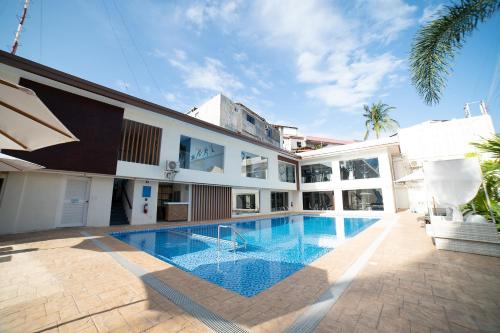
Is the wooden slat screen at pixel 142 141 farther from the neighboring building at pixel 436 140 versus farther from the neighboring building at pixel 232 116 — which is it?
the neighboring building at pixel 436 140

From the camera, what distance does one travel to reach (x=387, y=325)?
7.96ft

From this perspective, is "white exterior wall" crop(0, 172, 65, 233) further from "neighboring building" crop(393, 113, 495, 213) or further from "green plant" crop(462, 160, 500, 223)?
"neighboring building" crop(393, 113, 495, 213)

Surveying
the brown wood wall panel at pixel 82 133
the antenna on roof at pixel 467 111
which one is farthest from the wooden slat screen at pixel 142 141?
the antenna on roof at pixel 467 111

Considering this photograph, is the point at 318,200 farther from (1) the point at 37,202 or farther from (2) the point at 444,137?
(1) the point at 37,202

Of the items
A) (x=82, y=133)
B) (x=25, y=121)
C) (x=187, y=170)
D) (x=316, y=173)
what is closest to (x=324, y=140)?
(x=316, y=173)

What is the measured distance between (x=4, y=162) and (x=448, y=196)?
1297 cm

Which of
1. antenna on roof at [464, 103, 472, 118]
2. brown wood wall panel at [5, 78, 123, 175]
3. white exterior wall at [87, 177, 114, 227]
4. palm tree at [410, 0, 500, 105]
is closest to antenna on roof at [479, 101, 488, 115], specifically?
antenna on roof at [464, 103, 472, 118]

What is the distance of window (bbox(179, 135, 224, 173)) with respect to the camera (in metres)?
13.0

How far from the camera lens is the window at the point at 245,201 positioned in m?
23.2

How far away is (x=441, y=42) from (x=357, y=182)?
1563cm

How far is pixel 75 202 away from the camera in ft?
31.8

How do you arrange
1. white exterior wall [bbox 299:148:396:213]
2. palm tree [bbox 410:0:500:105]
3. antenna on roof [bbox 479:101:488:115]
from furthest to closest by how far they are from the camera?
white exterior wall [bbox 299:148:396:213] < antenna on roof [bbox 479:101:488:115] < palm tree [bbox 410:0:500:105]

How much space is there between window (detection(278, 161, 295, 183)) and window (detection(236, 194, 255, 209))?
4259mm

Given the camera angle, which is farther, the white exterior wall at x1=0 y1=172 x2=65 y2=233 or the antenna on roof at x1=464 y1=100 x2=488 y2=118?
the antenna on roof at x1=464 y1=100 x2=488 y2=118
